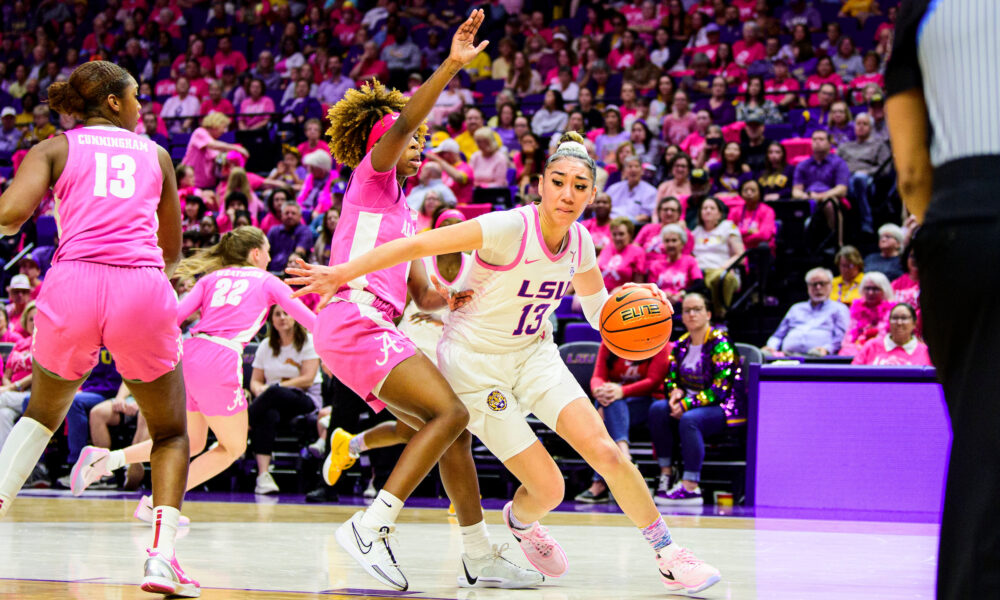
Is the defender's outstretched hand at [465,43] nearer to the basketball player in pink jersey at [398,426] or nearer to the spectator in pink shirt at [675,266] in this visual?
the basketball player in pink jersey at [398,426]

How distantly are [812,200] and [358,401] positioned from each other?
541cm

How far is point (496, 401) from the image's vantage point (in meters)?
4.22

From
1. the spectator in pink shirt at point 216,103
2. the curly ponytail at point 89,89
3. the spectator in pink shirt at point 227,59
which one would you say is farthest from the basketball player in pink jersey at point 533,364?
the spectator in pink shirt at point 227,59

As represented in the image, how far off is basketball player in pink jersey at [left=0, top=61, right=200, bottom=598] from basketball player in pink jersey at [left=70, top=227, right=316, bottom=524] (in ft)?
7.74

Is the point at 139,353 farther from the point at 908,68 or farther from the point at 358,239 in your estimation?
the point at 908,68

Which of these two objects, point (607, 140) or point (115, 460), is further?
point (607, 140)

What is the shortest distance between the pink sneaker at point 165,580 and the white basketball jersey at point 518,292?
4.48ft

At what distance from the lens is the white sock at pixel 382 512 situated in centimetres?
392

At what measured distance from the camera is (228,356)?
6.50 m

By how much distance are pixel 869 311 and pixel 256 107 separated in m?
10.1

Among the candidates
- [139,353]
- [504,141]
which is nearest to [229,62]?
[504,141]

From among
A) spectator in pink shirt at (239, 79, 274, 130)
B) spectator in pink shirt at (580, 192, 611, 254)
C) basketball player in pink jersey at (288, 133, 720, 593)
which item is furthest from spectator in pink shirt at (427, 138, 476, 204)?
basketball player in pink jersey at (288, 133, 720, 593)

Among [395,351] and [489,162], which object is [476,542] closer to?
[395,351]

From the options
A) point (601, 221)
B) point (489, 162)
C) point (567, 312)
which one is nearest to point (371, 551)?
point (567, 312)
